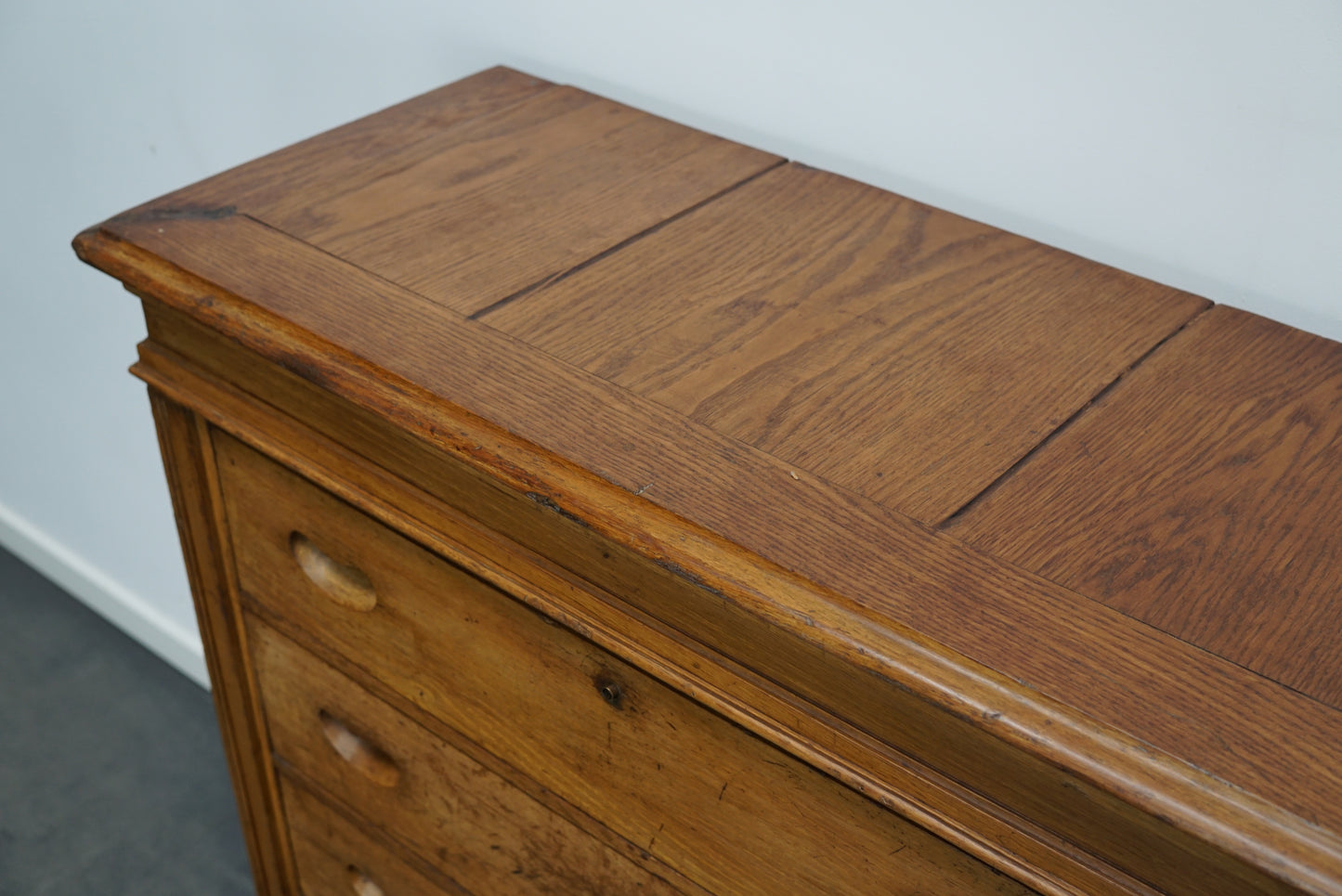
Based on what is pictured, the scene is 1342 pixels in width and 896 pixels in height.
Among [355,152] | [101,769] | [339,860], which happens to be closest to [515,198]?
[355,152]

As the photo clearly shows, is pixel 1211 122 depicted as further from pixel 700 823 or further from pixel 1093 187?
pixel 700 823

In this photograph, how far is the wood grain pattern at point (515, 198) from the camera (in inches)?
29.9

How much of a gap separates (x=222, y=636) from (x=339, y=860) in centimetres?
23

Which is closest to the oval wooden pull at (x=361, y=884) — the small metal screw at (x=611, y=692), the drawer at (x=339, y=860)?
the drawer at (x=339, y=860)

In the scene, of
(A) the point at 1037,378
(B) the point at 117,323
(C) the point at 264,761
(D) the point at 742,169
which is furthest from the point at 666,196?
(B) the point at 117,323

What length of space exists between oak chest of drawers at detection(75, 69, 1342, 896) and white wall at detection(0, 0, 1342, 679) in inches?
2.6

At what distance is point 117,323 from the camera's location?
159 centimetres

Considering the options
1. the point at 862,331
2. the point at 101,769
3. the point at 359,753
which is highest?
the point at 862,331

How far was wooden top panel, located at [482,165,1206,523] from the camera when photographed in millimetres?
627

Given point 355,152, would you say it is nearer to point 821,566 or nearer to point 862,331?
point 862,331

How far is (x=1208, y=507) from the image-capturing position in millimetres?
598

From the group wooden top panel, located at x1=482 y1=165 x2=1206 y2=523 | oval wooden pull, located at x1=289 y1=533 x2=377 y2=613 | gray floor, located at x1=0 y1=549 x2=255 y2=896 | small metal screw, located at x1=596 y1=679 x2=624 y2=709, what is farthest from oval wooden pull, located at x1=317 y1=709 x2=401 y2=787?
gray floor, located at x1=0 y1=549 x2=255 y2=896

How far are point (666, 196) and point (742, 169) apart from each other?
0.27 ft

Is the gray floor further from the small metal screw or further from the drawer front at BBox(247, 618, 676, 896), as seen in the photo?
the small metal screw
